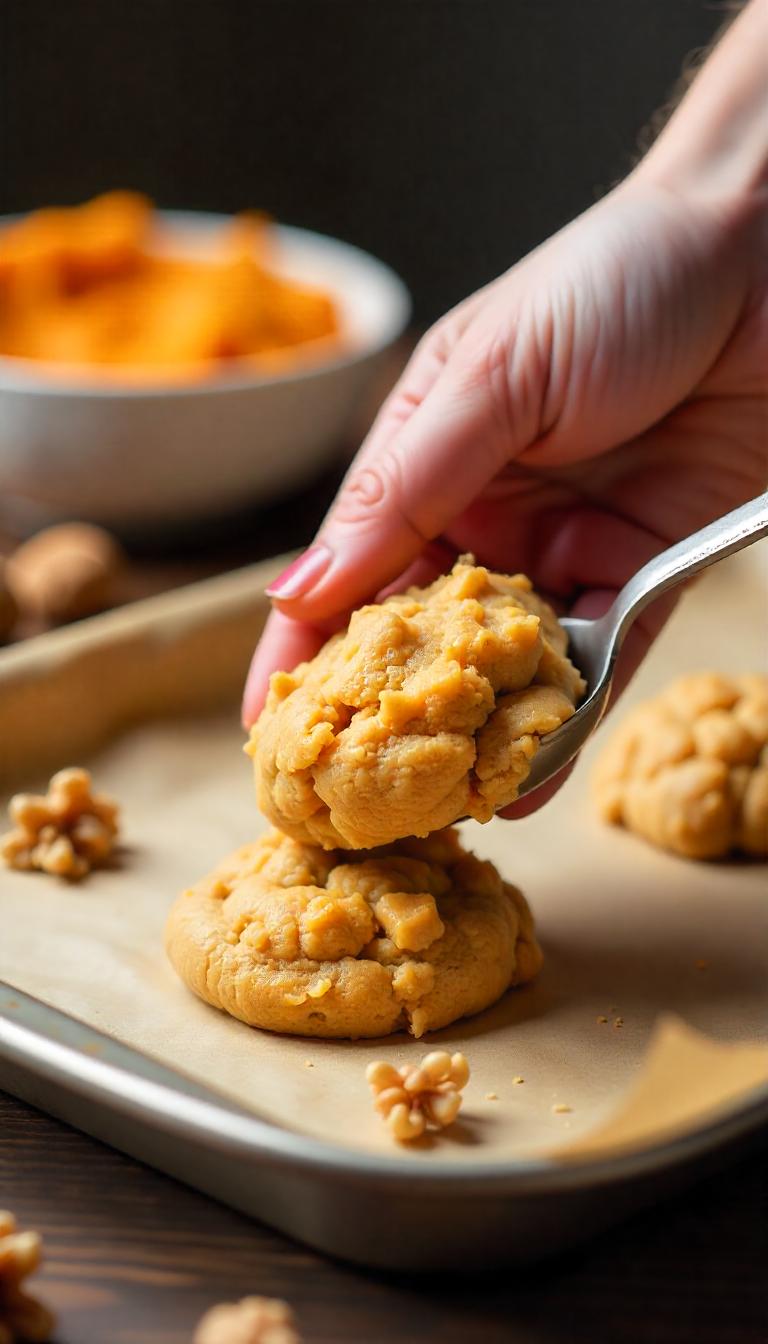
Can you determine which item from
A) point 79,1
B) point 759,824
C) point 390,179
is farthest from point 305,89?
point 759,824

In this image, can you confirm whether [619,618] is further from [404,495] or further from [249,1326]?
[249,1326]

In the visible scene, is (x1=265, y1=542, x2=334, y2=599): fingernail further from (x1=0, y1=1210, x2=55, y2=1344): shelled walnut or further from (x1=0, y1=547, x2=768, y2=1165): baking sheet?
(x1=0, y1=1210, x2=55, y2=1344): shelled walnut

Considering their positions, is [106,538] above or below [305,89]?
below

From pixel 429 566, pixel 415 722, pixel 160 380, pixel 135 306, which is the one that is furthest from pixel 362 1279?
pixel 135 306

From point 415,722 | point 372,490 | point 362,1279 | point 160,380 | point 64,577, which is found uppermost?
point 372,490

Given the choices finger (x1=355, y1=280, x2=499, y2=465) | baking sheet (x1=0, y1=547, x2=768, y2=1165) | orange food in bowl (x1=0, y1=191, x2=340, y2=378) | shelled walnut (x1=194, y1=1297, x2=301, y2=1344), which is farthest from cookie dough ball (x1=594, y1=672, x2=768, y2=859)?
orange food in bowl (x1=0, y1=191, x2=340, y2=378)

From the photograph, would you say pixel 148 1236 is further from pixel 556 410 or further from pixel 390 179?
pixel 390 179
